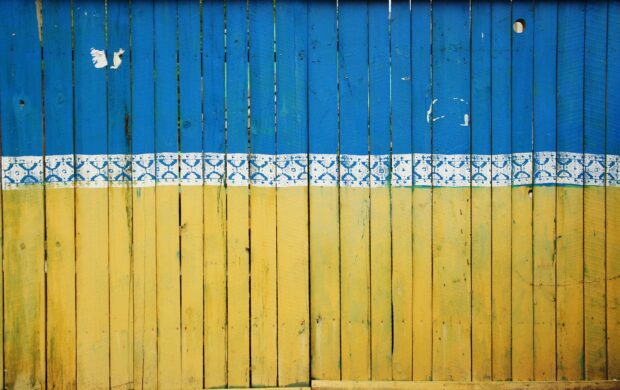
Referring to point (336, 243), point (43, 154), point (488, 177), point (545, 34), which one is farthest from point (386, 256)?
point (43, 154)

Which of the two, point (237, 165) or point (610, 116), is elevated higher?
point (610, 116)

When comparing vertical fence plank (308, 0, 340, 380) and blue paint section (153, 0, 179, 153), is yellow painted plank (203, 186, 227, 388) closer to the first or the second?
blue paint section (153, 0, 179, 153)

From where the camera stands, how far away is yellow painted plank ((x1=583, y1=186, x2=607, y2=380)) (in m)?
3.16

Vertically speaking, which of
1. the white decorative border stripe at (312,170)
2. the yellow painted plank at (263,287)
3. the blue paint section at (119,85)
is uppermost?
the blue paint section at (119,85)

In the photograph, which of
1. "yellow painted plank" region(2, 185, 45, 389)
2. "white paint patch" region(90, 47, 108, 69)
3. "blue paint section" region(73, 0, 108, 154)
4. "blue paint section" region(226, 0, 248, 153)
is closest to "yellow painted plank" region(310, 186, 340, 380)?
"blue paint section" region(226, 0, 248, 153)

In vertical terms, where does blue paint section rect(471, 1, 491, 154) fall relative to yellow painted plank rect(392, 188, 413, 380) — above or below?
above

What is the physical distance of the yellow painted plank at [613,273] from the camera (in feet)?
10.4

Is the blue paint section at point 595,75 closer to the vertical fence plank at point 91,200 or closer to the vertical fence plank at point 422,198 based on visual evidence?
the vertical fence plank at point 422,198

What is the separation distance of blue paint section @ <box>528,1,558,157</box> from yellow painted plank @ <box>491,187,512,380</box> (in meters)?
0.37

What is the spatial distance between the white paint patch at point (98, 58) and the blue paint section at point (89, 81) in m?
0.02

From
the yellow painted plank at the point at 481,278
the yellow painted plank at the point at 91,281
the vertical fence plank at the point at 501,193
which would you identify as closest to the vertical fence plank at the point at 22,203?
the yellow painted plank at the point at 91,281

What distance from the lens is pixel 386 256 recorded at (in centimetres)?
315

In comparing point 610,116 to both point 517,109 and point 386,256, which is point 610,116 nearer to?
point 517,109

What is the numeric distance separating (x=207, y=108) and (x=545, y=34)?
1860mm
